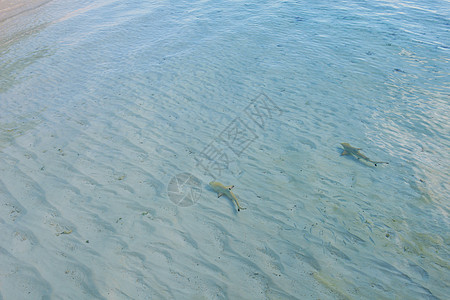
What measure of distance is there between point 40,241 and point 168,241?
2.00 m

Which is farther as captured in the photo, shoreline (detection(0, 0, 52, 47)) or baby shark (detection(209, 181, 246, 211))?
shoreline (detection(0, 0, 52, 47))

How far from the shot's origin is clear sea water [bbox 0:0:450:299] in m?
3.72

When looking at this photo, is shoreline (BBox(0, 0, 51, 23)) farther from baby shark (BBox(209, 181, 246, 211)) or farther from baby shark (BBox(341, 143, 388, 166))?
baby shark (BBox(341, 143, 388, 166))

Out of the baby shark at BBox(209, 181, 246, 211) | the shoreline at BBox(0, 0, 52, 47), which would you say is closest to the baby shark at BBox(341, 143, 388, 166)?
the baby shark at BBox(209, 181, 246, 211)

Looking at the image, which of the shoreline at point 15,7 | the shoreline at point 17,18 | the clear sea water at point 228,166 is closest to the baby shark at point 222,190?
the clear sea water at point 228,166

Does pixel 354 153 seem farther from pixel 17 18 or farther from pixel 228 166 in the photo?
pixel 17 18

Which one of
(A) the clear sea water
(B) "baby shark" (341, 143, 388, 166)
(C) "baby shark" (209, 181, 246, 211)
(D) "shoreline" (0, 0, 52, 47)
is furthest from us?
(D) "shoreline" (0, 0, 52, 47)

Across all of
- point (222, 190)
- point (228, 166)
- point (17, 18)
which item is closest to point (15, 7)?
point (17, 18)

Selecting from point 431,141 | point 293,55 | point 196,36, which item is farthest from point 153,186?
point 196,36

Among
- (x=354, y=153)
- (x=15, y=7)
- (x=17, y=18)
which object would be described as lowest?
(x=354, y=153)

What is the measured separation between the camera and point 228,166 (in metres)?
5.49

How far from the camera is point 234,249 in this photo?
4.05 meters

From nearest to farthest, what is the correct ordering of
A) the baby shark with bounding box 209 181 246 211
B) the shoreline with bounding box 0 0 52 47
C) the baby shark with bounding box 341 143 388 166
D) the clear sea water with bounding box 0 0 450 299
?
the clear sea water with bounding box 0 0 450 299, the baby shark with bounding box 209 181 246 211, the baby shark with bounding box 341 143 388 166, the shoreline with bounding box 0 0 52 47

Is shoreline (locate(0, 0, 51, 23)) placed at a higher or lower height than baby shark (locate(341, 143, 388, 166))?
higher
